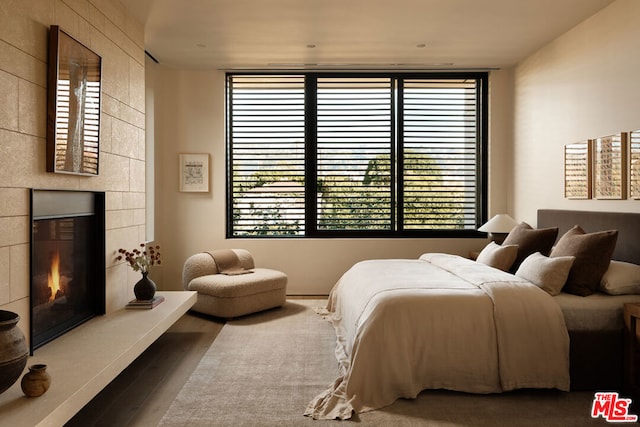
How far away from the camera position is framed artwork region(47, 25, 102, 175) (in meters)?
2.79

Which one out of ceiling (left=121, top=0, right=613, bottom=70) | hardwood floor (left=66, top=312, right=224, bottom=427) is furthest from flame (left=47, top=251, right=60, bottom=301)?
ceiling (left=121, top=0, right=613, bottom=70)

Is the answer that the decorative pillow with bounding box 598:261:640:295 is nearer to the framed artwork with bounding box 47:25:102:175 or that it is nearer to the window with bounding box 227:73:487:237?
the window with bounding box 227:73:487:237

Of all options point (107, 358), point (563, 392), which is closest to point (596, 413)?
point (563, 392)

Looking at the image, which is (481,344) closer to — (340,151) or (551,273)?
(551,273)

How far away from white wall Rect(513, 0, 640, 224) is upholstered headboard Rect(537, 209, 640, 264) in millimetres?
90

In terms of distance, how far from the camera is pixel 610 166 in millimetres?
3961

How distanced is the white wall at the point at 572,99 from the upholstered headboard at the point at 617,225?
0.30 ft

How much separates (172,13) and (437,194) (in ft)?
12.2

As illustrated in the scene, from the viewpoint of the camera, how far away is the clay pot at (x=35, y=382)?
2.09 meters

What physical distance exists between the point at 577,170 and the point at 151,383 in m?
3.94

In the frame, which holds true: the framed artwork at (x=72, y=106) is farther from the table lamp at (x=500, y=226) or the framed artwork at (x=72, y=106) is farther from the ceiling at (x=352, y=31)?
the table lamp at (x=500, y=226)

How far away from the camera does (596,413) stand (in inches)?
108

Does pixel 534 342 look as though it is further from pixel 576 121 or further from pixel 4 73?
pixel 4 73

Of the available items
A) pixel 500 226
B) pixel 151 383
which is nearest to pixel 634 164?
pixel 500 226
